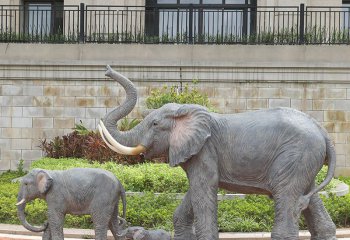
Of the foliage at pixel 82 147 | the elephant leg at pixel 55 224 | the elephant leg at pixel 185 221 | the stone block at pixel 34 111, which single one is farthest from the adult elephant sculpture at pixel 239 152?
the stone block at pixel 34 111

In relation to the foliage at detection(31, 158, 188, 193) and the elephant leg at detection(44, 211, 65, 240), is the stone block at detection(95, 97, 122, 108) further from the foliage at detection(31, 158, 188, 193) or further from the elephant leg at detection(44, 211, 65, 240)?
the elephant leg at detection(44, 211, 65, 240)

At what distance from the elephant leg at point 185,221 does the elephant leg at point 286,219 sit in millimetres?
1041

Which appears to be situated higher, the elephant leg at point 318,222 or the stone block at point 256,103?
the stone block at point 256,103

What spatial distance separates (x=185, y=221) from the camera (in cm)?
758

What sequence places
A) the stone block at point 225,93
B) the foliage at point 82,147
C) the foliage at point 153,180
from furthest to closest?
the stone block at point 225,93, the foliage at point 82,147, the foliage at point 153,180

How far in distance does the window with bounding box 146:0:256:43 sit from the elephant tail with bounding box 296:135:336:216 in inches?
486

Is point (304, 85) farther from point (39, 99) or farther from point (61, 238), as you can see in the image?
point (61, 238)

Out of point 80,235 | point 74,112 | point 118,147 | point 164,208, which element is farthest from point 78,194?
point 74,112

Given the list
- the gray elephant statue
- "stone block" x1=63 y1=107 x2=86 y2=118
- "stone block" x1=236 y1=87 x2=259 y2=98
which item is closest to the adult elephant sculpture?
the gray elephant statue

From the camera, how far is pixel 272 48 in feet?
62.1

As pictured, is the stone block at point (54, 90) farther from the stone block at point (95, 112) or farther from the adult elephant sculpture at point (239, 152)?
the adult elephant sculpture at point (239, 152)

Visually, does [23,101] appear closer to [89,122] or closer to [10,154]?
[10,154]

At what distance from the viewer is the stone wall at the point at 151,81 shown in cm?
1856

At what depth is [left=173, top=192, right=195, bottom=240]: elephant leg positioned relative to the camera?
24.7 feet
